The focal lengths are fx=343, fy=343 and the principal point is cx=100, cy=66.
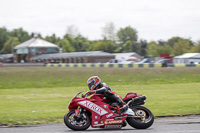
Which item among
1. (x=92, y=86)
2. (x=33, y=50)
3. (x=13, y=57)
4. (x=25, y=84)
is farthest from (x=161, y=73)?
(x=13, y=57)

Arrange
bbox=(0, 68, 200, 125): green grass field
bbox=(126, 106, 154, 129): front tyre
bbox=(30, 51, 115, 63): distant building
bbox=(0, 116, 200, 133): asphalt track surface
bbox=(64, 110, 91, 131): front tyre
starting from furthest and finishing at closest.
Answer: bbox=(30, 51, 115, 63): distant building, bbox=(0, 68, 200, 125): green grass field, bbox=(126, 106, 154, 129): front tyre, bbox=(64, 110, 91, 131): front tyre, bbox=(0, 116, 200, 133): asphalt track surface

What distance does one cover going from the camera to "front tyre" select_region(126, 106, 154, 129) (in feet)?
30.1

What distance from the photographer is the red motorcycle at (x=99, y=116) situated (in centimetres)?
912

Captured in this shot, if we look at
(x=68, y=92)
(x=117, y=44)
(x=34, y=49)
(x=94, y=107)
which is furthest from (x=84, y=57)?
(x=94, y=107)

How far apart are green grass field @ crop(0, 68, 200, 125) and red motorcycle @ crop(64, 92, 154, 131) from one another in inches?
74.1

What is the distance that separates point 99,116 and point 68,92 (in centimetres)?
1145

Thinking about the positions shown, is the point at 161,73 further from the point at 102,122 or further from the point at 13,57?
the point at 13,57

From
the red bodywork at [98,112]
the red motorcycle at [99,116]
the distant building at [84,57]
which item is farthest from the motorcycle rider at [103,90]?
the distant building at [84,57]

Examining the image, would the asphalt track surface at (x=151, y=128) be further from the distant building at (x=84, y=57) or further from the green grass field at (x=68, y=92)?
the distant building at (x=84, y=57)

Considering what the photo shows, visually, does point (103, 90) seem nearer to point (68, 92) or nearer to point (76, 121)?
point (76, 121)

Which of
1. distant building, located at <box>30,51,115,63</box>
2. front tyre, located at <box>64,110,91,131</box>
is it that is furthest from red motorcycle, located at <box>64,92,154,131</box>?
distant building, located at <box>30,51,115,63</box>

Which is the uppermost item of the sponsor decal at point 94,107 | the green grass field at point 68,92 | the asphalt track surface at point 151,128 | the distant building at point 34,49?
the distant building at point 34,49

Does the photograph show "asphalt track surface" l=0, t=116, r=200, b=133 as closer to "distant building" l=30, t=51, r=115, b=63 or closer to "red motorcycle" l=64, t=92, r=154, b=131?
"red motorcycle" l=64, t=92, r=154, b=131

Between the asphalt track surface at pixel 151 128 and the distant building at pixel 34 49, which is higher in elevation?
the distant building at pixel 34 49
